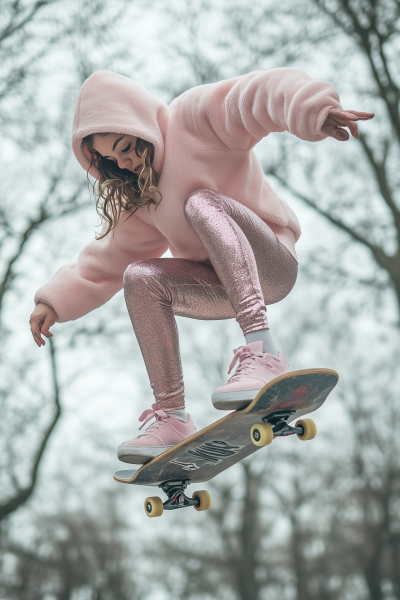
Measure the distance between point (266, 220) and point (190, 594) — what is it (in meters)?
14.7

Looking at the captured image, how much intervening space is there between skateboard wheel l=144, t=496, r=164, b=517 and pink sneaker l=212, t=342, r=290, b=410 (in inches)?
31.1

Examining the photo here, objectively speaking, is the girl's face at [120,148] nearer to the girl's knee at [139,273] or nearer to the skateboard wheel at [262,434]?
the girl's knee at [139,273]

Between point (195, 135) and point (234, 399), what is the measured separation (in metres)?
1.07

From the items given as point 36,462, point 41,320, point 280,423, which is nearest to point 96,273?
point 41,320

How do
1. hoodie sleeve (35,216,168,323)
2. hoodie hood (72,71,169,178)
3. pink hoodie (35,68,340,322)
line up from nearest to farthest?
pink hoodie (35,68,340,322)
hoodie hood (72,71,169,178)
hoodie sleeve (35,216,168,323)

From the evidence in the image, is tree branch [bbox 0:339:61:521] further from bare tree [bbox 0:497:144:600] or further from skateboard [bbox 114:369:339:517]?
skateboard [bbox 114:369:339:517]

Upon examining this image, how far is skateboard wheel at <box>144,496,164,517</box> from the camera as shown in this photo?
252cm

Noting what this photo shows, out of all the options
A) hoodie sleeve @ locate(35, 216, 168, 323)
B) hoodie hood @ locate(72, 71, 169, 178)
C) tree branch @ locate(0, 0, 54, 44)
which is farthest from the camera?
tree branch @ locate(0, 0, 54, 44)

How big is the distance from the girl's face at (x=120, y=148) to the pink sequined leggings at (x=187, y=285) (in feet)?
0.94

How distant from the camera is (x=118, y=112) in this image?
7.52 ft

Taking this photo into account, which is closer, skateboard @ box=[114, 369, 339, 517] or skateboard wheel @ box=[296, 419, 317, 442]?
skateboard @ box=[114, 369, 339, 517]

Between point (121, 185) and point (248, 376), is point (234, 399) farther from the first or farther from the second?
point (121, 185)

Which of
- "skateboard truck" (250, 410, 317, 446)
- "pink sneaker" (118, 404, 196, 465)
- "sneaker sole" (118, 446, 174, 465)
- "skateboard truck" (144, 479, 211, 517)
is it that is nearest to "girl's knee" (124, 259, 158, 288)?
"pink sneaker" (118, 404, 196, 465)

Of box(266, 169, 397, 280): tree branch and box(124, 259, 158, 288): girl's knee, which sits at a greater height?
box(266, 169, 397, 280): tree branch
